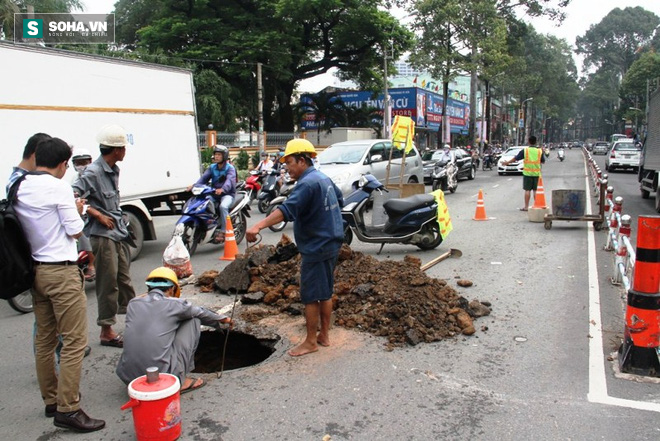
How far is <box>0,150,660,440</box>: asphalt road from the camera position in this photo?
3449 mm

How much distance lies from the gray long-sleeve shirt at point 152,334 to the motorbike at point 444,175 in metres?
15.2

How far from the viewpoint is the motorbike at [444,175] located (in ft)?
59.8

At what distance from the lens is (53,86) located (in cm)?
765

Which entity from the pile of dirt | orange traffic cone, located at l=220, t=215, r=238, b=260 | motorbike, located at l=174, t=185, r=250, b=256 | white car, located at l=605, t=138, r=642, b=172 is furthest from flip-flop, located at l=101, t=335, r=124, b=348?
white car, located at l=605, t=138, r=642, b=172

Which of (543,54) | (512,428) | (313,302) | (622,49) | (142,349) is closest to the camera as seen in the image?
(512,428)

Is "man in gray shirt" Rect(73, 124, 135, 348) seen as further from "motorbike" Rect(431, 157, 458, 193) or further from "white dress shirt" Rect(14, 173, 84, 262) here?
"motorbike" Rect(431, 157, 458, 193)

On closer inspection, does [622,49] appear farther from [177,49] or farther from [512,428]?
[512,428]

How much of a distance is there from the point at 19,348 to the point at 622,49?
110m

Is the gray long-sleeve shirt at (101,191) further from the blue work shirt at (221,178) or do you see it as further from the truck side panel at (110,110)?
the blue work shirt at (221,178)

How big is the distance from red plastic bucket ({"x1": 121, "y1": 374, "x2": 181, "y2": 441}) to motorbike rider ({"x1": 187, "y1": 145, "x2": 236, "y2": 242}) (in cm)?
602

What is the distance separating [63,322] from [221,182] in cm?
611

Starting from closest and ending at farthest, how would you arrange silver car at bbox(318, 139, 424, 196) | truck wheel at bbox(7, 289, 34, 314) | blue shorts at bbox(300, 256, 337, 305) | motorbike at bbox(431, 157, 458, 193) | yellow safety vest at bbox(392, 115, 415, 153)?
1. blue shorts at bbox(300, 256, 337, 305)
2. truck wheel at bbox(7, 289, 34, 314)
3. silver car at bbox(318, 139, 424, 196)
4. yellow safety vest at bbox(392, 115, 415, 153)
5. motorbike at bbox(431, 157, 458, 193)

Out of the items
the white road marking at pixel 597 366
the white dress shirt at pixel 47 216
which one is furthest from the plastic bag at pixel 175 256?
the white road marking at pixel 597 366

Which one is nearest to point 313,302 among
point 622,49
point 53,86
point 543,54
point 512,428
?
point 512,428
